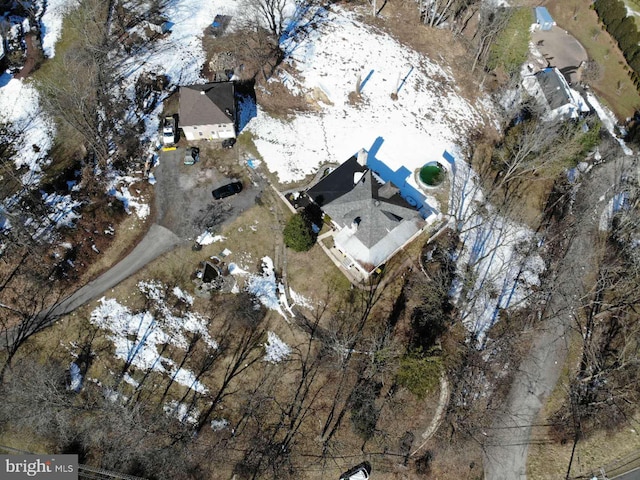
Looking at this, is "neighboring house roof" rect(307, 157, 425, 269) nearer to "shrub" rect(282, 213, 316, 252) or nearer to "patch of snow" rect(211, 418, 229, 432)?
"shrub" rect(282, 213, 316, 252)

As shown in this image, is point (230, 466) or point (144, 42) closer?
point (230, 466)

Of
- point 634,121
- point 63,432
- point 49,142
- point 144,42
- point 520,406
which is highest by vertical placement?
point 634,121

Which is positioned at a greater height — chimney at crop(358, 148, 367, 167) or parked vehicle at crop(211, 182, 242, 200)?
chimney at crop(358, 148, 367, 167)

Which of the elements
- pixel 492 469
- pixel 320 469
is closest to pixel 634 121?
pixel 492 469

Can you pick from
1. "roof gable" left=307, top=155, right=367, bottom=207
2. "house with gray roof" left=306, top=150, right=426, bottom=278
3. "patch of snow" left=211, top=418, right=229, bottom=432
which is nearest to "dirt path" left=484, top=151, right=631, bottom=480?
"house with gray roof" left=306, top=150, right=426, bottom=278

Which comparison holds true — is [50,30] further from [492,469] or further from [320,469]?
[492,469]

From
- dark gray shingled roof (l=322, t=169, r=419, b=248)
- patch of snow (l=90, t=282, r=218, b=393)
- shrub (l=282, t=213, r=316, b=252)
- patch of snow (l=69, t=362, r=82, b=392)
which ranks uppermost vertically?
dark gray shingled roof (l=322, t=169, r=419, b=248)

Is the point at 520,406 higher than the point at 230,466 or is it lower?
higher

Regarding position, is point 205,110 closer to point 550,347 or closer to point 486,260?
point 486,260

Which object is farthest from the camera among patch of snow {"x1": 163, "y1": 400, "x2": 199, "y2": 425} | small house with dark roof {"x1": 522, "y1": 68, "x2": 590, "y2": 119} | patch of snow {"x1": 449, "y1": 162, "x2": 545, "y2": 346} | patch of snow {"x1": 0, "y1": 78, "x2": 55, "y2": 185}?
small house with dark roof {"x1": 522, "y1": 68, "x2": 590, "y2": 119}
